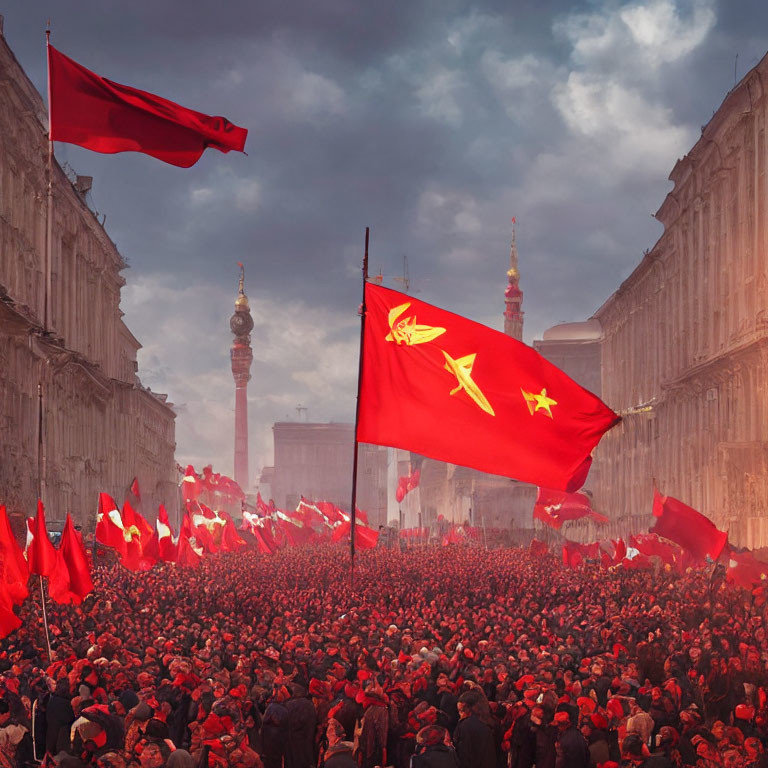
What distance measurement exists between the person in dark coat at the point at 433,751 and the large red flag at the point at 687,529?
58.1 ft

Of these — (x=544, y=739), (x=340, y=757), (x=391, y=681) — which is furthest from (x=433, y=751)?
(x=391, y=681)

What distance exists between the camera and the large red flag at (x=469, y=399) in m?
12.3

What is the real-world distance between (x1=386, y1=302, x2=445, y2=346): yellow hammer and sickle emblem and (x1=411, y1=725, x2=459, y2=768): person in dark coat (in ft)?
16.8

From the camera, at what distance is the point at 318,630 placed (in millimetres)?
17781

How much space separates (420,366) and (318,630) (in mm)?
6496

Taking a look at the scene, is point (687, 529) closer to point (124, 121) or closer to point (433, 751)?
A: point (124, 121)

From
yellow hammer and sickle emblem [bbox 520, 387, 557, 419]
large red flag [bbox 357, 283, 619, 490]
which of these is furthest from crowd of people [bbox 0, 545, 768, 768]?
yellow hammer and sickle emblem [bbox 520, 387, 557, 419]

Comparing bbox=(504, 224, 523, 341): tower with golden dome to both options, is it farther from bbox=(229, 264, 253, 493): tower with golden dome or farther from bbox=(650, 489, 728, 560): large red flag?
bbox=(650, 489, 728, 560): large red flag

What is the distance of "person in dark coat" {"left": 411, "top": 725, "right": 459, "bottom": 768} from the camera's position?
8922mm

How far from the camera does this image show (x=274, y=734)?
451 inches

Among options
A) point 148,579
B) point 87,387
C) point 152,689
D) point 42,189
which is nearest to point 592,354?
point 87,387

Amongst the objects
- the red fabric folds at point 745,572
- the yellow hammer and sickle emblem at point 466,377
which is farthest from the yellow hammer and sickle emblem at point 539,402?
the red fabric folds at point 745,572

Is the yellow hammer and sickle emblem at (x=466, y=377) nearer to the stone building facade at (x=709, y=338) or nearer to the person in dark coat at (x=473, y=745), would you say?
the person in dark coat at (x=473, y=745)

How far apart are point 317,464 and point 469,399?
434 feet
